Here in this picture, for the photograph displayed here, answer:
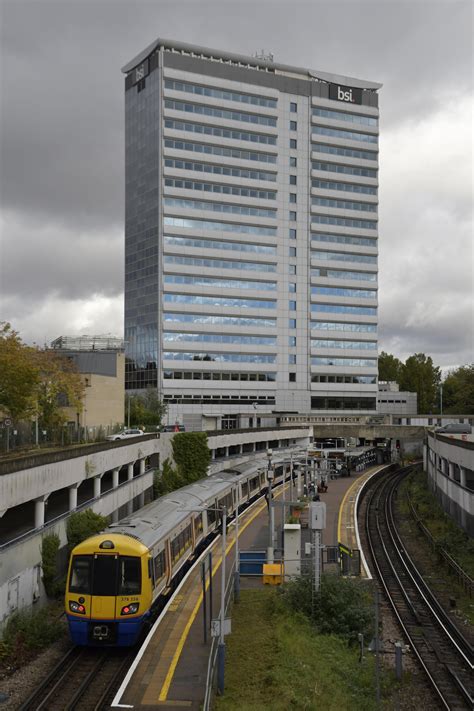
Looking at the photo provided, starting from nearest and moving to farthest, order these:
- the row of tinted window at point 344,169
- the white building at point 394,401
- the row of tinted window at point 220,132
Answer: the row of tinted window at point 220,132, the row of tinted window at point 344,169, the white building at point 394,401

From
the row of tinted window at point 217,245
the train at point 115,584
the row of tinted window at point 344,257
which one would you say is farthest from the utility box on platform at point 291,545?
the row of tinted window at point 344,257

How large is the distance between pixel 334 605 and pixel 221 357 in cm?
8531

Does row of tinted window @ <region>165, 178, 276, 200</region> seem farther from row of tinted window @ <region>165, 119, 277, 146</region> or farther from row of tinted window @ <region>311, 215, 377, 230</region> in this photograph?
row of tinted window @ <region>311, 215, 377, 230</region>

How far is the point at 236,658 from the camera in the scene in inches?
778

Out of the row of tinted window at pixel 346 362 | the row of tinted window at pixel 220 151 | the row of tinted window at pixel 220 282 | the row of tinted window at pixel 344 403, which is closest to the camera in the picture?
the row of tinted window at pixel 220 282

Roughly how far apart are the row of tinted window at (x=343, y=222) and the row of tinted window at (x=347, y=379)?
26040 millimetres

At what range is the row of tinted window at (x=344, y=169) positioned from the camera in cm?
11762

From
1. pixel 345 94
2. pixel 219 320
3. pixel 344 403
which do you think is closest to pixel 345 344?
pixel 344 403

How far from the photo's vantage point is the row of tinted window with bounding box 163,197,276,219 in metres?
107

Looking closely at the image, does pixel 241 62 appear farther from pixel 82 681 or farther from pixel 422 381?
pixel 82 681

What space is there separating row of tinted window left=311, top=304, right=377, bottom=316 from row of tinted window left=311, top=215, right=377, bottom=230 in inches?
552

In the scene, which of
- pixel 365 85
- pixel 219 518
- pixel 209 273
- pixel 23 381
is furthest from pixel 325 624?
pixel 365 85

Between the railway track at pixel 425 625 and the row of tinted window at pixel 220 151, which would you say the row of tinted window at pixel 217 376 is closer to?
the row of tinted window at pixel 220 151

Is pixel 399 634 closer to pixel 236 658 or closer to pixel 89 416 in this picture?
pixel 236 658
